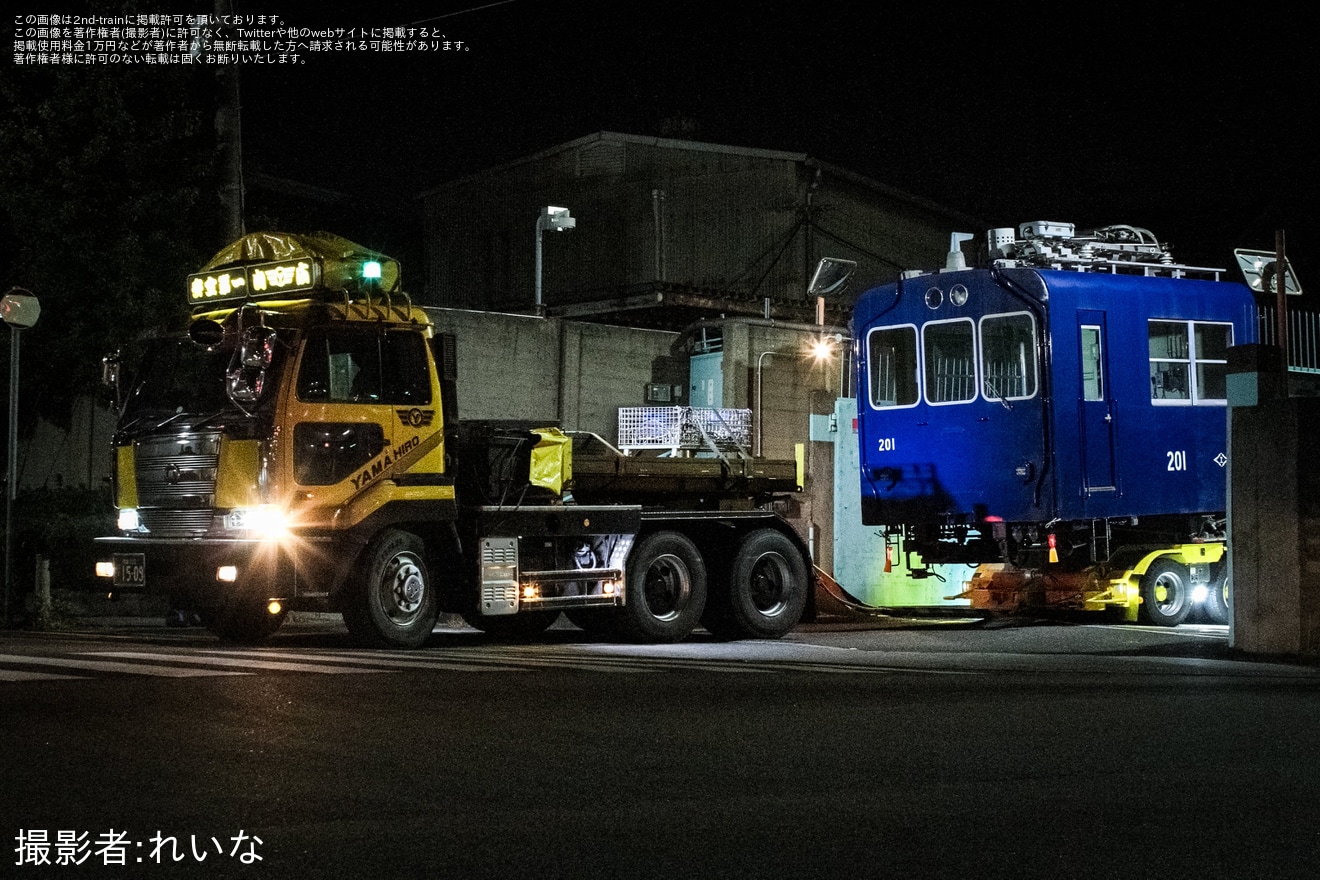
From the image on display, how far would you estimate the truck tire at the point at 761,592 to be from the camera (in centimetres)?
1709

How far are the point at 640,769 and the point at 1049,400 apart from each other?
11704mm

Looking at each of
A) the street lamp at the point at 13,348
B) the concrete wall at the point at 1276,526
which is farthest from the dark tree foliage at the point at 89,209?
the concrete wall at the point at 1276,526

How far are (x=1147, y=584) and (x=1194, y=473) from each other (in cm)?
143

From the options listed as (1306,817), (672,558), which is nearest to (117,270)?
(672,558)

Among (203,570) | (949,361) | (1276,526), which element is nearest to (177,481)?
(203,570)

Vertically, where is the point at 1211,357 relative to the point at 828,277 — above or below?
below

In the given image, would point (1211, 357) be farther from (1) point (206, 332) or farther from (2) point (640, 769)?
(2) point (640, 769)

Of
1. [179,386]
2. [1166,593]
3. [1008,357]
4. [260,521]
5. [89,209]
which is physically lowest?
[1166,593]

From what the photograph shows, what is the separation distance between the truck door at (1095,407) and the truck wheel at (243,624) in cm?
882

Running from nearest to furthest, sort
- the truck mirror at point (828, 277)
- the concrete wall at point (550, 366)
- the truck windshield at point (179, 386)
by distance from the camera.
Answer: the truck windshield at point (179, 386) → the truck mirror at point (828, 277) → the concrete wall at point (550, 366)

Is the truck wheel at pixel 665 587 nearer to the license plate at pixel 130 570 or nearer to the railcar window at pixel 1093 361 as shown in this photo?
the license plate at pixel 130 570

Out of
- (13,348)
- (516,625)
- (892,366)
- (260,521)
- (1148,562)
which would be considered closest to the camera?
(260,521)

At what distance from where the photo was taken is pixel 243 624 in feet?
49.5

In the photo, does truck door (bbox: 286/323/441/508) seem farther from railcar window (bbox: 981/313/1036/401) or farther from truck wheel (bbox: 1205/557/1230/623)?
truck wheel (bbox: 1205/557/1230/623)
